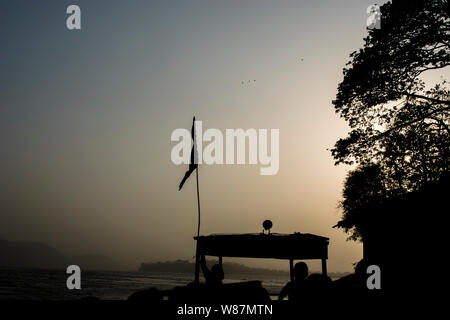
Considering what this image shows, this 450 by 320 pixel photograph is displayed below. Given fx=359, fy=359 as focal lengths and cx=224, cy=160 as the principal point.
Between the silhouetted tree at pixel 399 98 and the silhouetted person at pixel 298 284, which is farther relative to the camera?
the silhouetted tree at pixel 399 98

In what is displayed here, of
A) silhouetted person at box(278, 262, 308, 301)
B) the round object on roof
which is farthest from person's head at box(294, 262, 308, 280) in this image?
the round object on roof

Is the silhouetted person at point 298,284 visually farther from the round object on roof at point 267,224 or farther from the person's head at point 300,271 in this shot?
the round object on roof at point 267,224

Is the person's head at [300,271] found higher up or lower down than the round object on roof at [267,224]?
lower down

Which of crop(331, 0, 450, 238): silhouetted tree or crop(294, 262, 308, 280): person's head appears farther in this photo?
crop(331, 0, 450, 238): silhouetted tree

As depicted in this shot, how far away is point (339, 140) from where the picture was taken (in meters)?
15.4

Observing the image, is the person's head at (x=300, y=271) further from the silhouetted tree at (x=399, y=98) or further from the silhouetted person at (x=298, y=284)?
the silhouetted tree at (x=399, y=98)

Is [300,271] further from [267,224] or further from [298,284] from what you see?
[267,224]

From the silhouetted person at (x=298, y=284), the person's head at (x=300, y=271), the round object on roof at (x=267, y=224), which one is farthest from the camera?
the round object on roof at (x=267, y=224)

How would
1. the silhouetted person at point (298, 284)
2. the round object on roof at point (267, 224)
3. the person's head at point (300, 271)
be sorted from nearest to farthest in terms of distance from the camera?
the silhouetted person at point (298, 284)
the person's head at point (300, 271)
the round object on roof at point (267, 224)

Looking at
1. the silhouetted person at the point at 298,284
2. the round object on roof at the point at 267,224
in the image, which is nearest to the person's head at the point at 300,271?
the silhouetted person at the point at 298,284

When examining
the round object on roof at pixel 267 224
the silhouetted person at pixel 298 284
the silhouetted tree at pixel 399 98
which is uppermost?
the silhouetted tree at pixel 399 98

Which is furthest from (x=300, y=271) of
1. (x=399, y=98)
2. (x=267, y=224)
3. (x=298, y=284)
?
(x=399, y=98)

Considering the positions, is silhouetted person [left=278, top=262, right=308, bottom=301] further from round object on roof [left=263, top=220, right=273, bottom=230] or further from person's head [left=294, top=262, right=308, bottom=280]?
round object on roof [left=263, top=220, right=273, bottom=230]
